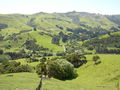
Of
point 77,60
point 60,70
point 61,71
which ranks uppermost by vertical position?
point 60,70

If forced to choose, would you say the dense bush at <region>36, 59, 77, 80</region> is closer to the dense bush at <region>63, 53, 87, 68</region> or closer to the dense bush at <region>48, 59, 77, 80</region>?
the dense bush at <region>48, 59, 77, 80</region>

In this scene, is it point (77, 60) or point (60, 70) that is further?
point (77, 60)

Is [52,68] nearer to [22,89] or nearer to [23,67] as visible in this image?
[23,67]

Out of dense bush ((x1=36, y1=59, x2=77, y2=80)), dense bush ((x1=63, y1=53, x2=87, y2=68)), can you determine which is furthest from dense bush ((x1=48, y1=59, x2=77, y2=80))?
dense bush ((x1=63, y1=53, x2=87, y2=68))

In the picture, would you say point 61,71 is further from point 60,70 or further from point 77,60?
point 77,60

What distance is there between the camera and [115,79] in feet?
244

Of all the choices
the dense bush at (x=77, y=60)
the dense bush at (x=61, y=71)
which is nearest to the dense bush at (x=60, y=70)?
the dense bush at (x=61, y=71)

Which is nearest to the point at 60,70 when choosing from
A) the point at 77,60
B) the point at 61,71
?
the point at 61,71

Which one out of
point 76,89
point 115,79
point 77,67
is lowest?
point 77,67

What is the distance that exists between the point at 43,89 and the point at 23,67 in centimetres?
6002

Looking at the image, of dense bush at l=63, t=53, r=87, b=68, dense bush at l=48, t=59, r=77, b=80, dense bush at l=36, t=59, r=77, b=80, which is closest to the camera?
dense bush at l=36, t=59, r=77, b=80

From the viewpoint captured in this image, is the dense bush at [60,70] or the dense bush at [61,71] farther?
the dense bush at [61,71]

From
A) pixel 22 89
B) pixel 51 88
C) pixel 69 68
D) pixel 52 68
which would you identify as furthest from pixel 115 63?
pixel 22 89

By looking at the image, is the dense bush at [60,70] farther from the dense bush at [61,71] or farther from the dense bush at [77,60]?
the dense bush at [77,60]
